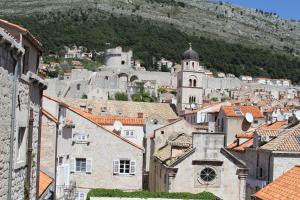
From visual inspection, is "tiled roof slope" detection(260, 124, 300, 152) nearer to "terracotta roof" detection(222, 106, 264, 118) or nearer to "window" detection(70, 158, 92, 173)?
"window" detection(70, 158, 92, 173)

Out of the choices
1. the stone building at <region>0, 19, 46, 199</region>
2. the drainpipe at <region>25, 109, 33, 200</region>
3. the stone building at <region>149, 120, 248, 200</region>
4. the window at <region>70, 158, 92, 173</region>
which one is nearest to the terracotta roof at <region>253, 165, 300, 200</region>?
the stone building at <region>0, 19, 46, 199</region>

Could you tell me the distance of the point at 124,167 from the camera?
3672 centimetres

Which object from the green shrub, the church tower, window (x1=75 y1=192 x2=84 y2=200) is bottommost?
window (x1=75 y1=192 x2=84 y2=200)

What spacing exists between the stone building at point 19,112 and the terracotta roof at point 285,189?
720 cm

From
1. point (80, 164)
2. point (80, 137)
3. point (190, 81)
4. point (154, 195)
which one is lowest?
point (154, 195)

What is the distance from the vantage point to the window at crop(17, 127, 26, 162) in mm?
13602

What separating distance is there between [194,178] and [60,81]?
91354mm

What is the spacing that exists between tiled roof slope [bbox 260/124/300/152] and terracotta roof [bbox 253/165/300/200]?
37.6 feet

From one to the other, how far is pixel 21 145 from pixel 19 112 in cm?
123

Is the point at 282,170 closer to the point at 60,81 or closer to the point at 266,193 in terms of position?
the point at 266,193

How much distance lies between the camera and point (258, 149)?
3306 centimetres

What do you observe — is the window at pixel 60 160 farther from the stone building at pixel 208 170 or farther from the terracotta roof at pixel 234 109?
the terracotta roof at pixel 234 109

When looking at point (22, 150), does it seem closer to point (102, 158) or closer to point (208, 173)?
point (208, 173)

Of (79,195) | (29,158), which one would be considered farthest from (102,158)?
(29,158)
